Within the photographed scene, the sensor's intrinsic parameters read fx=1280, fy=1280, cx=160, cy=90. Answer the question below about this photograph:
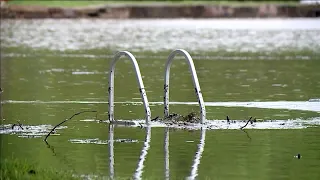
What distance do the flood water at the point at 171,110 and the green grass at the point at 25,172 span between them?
75 cm

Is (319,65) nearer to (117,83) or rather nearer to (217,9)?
(117,83)

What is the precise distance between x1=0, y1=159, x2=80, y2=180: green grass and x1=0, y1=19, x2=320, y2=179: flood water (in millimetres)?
746

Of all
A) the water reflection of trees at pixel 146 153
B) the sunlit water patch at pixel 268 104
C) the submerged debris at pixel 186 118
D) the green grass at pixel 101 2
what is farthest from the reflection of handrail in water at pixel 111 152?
the green grass at pixel 101 2

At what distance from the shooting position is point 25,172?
39.9 ft

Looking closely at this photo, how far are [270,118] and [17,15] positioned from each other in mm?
74399

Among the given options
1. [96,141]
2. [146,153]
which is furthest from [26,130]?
[146,153]

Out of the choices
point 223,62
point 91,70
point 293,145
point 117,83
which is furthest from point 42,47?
point 293,145

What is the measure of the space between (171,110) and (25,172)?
27.9 ft

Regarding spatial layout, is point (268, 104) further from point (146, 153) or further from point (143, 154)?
point (143, 154)

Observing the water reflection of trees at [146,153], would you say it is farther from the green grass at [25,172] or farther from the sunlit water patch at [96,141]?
the green grass at [25,172]

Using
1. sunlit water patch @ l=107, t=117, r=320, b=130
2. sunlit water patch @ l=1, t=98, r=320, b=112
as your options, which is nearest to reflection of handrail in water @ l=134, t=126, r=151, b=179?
sunlit water patch @ l=107, t=117, r=320, b=130

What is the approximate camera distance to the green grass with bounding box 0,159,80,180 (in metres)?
11.8

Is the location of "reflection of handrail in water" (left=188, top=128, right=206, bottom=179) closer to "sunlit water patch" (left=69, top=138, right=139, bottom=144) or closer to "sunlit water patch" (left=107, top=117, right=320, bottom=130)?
"sunlit water patch" (left=107, top=117, right=320, bottom=130)

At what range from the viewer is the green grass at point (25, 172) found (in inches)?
465
